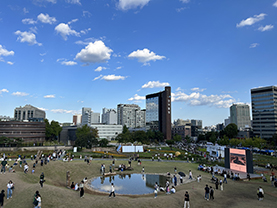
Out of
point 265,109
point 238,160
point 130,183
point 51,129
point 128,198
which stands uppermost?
point 265,109

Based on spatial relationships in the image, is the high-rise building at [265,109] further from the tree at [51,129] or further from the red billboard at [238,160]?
the tree at [51,129]

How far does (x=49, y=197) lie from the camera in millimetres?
21031

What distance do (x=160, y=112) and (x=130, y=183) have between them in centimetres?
13896

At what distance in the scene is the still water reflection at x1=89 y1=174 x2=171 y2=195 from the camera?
2810 centimetres

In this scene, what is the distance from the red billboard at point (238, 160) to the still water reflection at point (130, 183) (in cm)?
1640

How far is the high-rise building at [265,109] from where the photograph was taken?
13550 cm

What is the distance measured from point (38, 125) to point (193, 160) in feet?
254

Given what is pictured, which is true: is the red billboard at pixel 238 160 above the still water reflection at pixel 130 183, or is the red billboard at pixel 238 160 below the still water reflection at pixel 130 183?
above

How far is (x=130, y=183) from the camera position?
32.2 metres

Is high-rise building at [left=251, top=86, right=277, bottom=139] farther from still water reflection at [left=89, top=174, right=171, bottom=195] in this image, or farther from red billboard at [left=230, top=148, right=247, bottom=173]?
still water reflection at [left=89, top=174, right=171, bottom=195]

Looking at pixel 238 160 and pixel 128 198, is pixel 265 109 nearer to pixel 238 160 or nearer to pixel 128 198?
pixel 238 160

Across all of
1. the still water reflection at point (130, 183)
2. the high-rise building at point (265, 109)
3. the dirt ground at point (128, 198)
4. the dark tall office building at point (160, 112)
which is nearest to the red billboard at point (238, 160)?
the dirt ground at point (128, 198)

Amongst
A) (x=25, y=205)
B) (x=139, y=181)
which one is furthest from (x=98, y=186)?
(x=25, y=205)

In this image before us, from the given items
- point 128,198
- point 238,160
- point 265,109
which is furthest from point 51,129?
point 265,109
